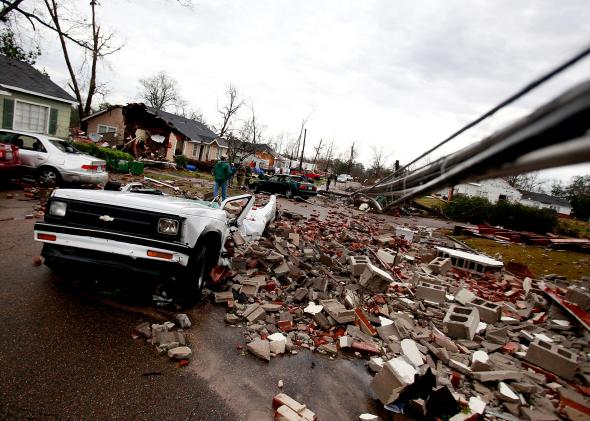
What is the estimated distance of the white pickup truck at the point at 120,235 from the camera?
3375mm

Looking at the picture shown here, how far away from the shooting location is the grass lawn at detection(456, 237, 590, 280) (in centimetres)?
1049

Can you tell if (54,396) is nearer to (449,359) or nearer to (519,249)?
(449,359)

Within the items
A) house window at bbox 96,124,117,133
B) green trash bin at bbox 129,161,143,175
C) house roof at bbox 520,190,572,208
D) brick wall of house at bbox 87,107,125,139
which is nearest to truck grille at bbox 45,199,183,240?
green trash bin at bbox 129,161,143,175

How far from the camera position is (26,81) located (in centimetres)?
1686

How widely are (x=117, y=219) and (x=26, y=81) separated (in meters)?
19.3

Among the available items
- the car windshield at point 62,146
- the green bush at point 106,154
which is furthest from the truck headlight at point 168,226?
the green bush at point 106,154

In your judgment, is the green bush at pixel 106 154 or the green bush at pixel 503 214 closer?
the green bush at pixel 106 154


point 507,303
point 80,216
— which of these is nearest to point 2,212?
point 80,216

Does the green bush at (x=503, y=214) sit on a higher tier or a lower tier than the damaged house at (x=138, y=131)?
lower

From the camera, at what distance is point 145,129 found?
2917 cm

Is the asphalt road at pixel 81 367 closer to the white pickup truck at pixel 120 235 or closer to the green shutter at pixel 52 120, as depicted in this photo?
the white pickup truck at pixel 120 235

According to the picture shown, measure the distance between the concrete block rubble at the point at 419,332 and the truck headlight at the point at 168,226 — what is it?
134cm

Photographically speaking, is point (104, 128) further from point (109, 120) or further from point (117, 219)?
point (117, 219)

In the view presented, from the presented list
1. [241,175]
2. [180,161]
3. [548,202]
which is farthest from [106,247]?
A: [548,202]
